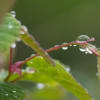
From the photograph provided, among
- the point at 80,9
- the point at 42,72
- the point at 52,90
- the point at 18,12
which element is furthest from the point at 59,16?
the point at 42,72

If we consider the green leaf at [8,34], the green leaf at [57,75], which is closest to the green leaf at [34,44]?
the green leaf at [8,34]

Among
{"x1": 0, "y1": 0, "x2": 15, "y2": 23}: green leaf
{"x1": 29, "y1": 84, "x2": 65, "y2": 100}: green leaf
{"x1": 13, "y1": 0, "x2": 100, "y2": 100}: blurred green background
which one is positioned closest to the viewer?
{"x1": 0, "y1": 0, "x2": 15, "y2": 23}: green leaf

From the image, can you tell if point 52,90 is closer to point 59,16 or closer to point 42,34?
point 42,34

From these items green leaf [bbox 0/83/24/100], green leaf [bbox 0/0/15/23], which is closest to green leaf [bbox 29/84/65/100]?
green leaf [bbox 0/83/24/100]

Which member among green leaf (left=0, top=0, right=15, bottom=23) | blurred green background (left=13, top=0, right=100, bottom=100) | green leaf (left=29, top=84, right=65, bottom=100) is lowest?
blurred green background (left=13, top=0, right=100, bottom=100)

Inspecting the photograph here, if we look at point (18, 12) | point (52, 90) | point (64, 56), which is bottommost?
point (64, 56)

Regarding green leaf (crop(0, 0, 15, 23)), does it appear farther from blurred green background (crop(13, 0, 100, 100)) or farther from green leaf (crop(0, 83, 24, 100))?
blurred green background (crop(13, 0, 100, 100))
